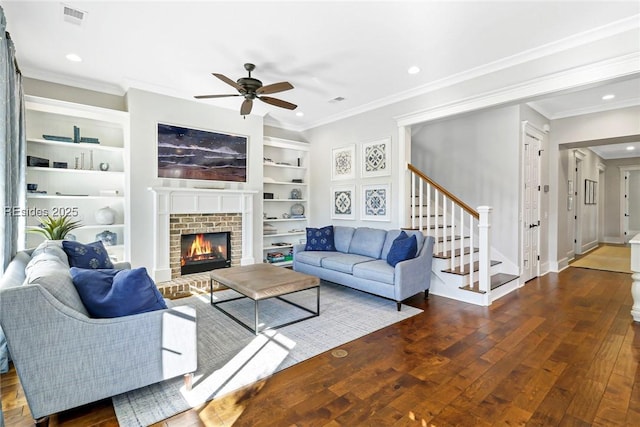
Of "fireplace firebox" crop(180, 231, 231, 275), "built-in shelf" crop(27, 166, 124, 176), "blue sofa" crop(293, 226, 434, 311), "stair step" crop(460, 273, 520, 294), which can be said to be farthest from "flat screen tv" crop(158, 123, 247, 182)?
"stair step" crop(460, 273, 520, 294)

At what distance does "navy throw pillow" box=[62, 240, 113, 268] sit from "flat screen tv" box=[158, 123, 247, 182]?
1846mm

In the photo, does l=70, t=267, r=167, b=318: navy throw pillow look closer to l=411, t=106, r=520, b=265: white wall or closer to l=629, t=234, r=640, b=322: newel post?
l=411, t=106, r=520, b=265: white wall

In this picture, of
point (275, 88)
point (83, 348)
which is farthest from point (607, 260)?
point (83, 348)

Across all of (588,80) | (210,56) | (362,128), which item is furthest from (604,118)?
(210,56)

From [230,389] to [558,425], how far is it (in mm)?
2024

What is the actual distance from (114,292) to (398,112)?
172 inches

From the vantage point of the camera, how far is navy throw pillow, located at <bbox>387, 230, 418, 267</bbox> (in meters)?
3.86

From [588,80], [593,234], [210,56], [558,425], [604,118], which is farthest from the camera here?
[593,234]

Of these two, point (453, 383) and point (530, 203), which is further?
point (530, 203)

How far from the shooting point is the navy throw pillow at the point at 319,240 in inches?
205

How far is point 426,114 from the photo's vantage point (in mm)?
4441

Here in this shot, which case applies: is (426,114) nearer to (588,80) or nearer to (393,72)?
(393,72)

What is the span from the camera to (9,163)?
2521mm

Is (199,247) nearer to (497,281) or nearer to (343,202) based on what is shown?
(343,202)
